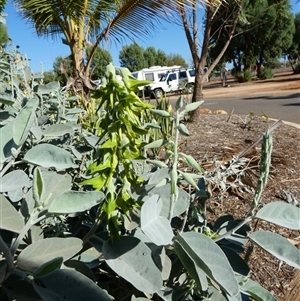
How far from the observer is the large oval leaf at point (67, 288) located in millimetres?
651

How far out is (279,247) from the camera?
0.78 meters

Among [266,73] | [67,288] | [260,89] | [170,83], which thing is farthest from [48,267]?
[266,73]

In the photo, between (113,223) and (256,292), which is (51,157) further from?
(256,292)

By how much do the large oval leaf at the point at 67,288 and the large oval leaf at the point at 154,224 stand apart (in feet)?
0.42

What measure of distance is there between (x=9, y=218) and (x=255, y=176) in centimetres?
281

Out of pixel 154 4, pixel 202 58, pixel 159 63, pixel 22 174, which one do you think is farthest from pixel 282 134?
pixel 159 63

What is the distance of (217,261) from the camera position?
0.67 meters

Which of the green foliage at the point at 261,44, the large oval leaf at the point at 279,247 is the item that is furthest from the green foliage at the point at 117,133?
the green foliage at the point at 261,44

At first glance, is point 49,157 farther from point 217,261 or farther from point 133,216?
point 217,261

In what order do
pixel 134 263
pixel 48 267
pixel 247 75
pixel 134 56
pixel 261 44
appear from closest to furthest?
pixel 48 267
pixel 134 263
pixel 247 75
pixel 261 44
pixel 134 56

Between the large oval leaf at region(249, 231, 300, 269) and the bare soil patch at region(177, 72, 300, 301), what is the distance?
11.0 inches

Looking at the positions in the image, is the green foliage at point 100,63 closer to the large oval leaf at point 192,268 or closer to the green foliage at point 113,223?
the green foliage at point 113,223

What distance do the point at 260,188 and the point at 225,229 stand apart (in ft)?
0.65

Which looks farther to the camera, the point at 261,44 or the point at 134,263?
the point at 261,44
